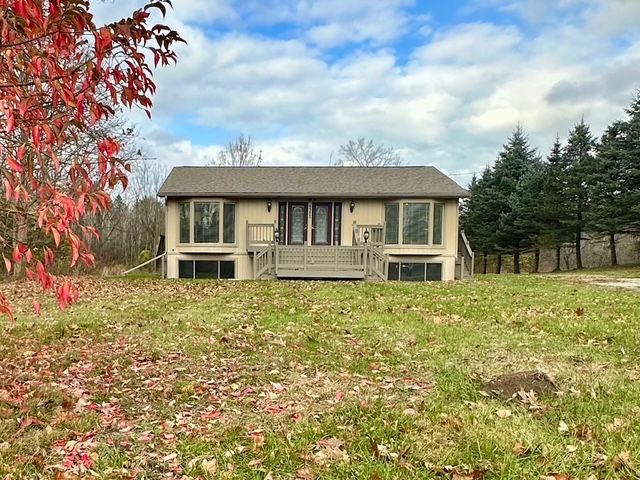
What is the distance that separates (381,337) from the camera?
5.87 metres

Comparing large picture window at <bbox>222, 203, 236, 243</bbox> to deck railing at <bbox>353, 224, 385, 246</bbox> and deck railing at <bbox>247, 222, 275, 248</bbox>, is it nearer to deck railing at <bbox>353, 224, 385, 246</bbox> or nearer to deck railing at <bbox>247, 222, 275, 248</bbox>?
deck railing at <bbox>247, 222, 275, 248</bbox>

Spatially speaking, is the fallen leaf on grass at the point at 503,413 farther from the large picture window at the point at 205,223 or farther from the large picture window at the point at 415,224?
the large picture window at the point at 205,223

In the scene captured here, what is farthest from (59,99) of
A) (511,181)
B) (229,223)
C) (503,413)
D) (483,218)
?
(483,218)

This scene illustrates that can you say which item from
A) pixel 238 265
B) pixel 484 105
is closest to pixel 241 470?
pixel 238 265

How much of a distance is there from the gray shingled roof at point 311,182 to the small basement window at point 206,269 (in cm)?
239

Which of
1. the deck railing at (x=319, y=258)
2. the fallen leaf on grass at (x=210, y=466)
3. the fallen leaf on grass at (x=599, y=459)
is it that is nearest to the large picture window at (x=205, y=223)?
the deck railing at (x=319, y=258)

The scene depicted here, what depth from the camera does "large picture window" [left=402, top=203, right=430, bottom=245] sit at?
1561cm

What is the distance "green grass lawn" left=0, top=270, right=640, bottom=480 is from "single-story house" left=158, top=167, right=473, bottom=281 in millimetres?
7972

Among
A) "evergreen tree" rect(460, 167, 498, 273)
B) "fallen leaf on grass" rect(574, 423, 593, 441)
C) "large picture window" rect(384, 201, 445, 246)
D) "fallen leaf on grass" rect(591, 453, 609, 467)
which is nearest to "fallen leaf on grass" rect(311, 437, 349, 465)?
"fallen leaf on grass" rect(591, 453, 609, 467)

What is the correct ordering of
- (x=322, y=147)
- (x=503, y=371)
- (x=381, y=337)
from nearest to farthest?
(x=503, y=371)
(x=381, y=337)
(x=322, y=147)

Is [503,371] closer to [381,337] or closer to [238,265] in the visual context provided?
[381,337]

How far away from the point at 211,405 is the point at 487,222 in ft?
88.6

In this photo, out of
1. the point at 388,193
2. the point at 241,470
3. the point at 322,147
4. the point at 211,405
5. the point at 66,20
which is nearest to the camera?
the point at 66,20

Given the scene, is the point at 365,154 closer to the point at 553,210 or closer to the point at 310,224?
the point at 553,210
